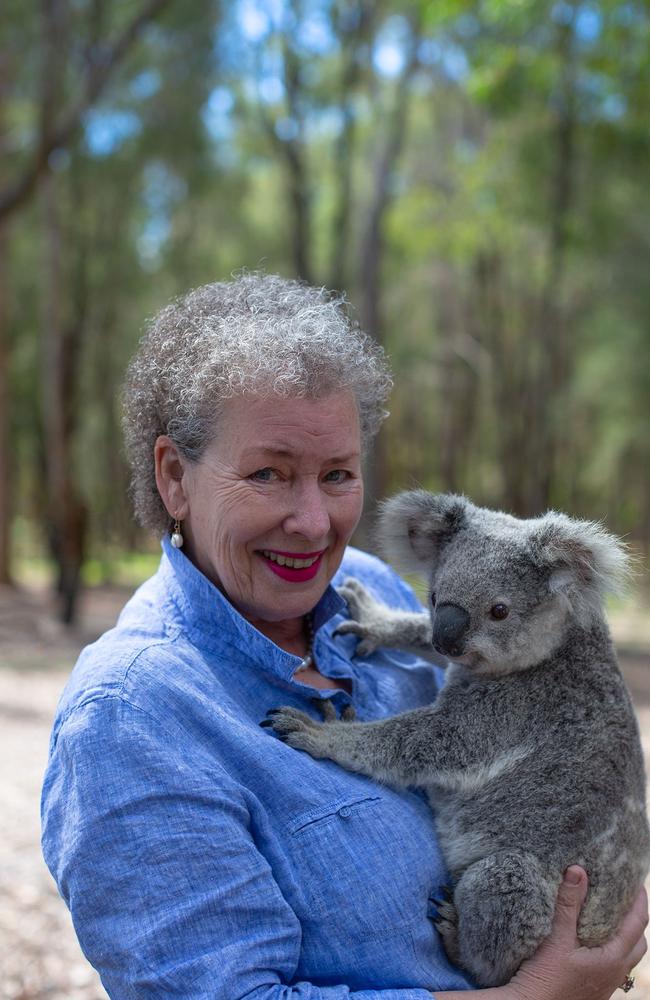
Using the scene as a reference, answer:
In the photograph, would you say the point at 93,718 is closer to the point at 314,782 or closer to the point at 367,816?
the point at 314,782

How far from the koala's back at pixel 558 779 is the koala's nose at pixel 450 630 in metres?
0.18

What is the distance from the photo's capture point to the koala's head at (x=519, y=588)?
1.89 metres

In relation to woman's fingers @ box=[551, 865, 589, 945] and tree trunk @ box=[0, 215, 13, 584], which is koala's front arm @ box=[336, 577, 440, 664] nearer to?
woman's fingers @ box=[551, 865, 589, 945]

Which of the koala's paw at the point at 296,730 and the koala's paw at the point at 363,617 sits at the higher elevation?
the koala's paw at the point at 363,617

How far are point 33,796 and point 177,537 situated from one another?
11.7 ft

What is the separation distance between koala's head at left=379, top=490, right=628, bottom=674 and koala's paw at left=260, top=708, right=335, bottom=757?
0.34 metres

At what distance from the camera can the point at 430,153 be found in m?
16.2

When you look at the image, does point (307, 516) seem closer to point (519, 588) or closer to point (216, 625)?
point (216, 625)

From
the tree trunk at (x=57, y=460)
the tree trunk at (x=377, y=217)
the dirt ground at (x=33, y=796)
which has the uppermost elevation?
the tree trunk at (x=377, y=217)

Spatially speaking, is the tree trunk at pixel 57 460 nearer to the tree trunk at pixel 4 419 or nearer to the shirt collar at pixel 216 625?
the tree trunk at pixel 4 419

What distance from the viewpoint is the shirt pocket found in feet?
4.78

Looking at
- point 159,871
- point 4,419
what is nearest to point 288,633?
point 159,871

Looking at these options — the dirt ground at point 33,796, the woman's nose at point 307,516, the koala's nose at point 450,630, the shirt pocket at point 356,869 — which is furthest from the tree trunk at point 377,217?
the shirt pocket at point 356,869

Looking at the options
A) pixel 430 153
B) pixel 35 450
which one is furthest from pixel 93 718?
pixel 35 450
